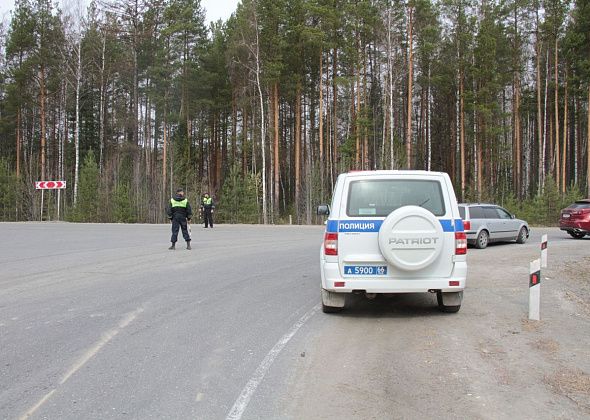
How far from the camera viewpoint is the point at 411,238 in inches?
250

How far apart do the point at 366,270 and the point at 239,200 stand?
31383 millimetres

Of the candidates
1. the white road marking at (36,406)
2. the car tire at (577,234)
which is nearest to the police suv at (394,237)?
the white road marking at (36,406)

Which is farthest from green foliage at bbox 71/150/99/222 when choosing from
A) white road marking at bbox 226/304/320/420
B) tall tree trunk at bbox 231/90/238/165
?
white road marking at bbox 226/304/320/420

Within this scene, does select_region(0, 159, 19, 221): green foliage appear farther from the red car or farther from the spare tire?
the spare tire

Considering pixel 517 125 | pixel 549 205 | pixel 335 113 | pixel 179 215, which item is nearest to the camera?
pixel 179 215

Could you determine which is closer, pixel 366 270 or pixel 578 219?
pixel 366 270

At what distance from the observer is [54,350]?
5.40 m

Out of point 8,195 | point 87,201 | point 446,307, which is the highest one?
point 8,195

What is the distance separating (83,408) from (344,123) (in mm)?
43877

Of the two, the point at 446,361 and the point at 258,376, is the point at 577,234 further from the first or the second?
the point at 258,376

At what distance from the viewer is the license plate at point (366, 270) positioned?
6559mm

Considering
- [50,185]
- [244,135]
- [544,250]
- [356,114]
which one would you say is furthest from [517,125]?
[50,185]

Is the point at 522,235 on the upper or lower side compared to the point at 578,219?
lower

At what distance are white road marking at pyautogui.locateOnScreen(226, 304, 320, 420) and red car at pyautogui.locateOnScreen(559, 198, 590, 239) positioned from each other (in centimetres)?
1775
